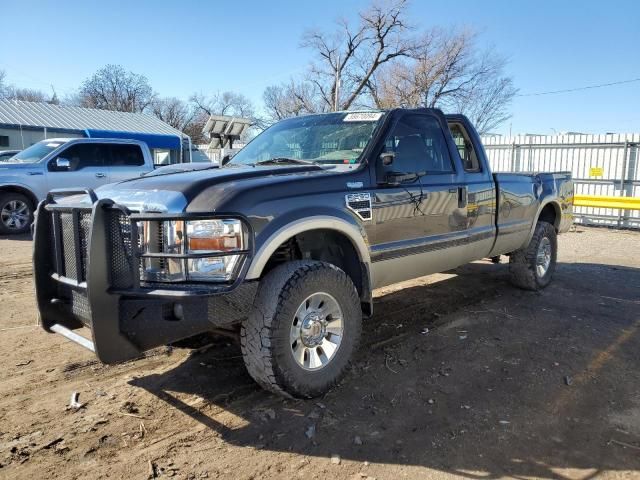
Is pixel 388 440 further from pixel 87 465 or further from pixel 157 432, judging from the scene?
pixel 87 465

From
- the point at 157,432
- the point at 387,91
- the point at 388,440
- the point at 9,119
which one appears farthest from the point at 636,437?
the point at 387,91

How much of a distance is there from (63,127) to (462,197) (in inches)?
1095

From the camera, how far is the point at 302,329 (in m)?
3.27

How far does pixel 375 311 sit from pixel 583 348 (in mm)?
1967

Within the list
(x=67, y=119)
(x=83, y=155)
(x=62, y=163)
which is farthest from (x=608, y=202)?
(x=67, y=119)

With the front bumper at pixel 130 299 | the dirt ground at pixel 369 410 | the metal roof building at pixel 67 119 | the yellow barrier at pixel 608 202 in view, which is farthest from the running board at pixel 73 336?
the metal roof building at pixel 67 119

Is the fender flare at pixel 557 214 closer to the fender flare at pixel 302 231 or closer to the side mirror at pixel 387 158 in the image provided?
the side mirror at pixel 387 158

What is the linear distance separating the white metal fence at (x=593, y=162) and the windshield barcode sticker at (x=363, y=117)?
471 inches

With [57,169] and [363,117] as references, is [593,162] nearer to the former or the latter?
[363,117]

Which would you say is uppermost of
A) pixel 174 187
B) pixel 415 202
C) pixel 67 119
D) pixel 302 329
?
pixel 67 119

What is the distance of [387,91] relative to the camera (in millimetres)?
38156

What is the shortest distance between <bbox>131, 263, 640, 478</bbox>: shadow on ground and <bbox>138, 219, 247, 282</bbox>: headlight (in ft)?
3.06

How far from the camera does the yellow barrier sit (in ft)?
42.2

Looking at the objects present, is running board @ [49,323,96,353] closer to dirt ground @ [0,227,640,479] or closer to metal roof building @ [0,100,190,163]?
dirt ground @ [0,227,640,479]
